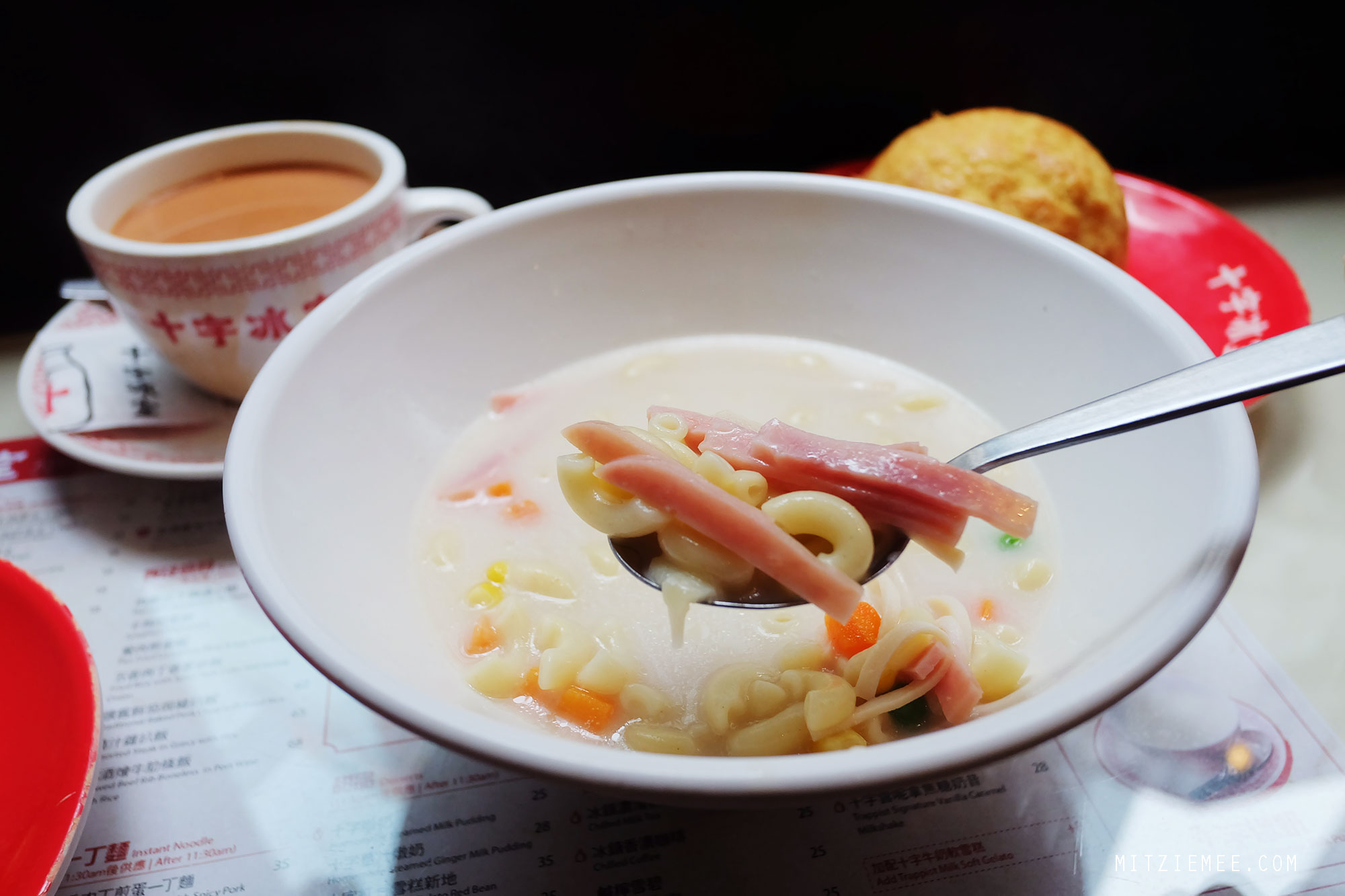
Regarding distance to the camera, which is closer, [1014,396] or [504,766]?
[504,766]

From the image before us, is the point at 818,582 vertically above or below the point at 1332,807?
above

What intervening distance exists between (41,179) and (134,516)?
860mm

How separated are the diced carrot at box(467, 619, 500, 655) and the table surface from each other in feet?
2.89

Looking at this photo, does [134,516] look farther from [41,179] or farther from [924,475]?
[924,475]

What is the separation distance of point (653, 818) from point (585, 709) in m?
0.14

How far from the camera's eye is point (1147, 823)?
858 mm

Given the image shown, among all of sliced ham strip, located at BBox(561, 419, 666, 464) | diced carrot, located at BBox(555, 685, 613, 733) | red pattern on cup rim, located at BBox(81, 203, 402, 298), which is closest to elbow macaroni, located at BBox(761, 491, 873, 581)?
sliced ham strip, located at BBox(561, 419, 666, 464)

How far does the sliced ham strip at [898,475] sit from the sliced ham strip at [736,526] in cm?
8

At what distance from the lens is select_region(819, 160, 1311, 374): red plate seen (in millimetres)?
1363

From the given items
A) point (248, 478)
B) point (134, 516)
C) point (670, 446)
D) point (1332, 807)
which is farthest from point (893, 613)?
point (134, 516)

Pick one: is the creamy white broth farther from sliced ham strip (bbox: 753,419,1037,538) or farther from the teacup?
the teacup

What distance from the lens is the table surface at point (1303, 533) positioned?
3.31 ft

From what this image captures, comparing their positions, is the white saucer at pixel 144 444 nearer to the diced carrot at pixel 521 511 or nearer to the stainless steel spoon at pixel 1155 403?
the diced carrot at pixel 521 511

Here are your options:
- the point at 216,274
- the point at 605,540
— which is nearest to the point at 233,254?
the point at 216,274
